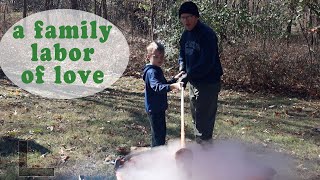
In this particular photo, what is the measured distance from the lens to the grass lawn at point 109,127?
4676 millimetres

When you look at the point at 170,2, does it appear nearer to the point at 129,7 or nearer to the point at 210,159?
the point at 129,7

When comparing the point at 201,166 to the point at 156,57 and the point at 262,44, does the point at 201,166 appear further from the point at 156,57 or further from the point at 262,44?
the point at 262,44

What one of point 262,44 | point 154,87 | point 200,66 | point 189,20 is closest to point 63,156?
point 154,87

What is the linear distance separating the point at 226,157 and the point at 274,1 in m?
8.47

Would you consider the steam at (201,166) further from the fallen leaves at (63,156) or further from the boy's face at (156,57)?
the fallen leaves at (63,156)

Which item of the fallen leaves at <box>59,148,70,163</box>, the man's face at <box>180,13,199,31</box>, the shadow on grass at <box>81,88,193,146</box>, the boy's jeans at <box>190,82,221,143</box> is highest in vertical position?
the man's face at <box>180,13,199,31</box>

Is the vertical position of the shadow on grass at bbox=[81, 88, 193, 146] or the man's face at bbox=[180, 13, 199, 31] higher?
the man's face at bbox=[180, 13, 199, 31]

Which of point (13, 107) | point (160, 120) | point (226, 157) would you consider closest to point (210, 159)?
point (226, 157)

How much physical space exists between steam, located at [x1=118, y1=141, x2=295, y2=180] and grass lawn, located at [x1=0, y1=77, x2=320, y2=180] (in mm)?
1154

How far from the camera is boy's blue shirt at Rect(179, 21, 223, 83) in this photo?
13.2 feet

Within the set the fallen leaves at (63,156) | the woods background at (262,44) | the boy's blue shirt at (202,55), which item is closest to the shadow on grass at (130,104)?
the fallen leaves at (63,156)

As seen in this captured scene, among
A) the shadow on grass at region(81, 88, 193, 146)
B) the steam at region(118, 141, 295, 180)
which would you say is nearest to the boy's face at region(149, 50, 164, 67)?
the steam at region(118, 141, 295, 180)

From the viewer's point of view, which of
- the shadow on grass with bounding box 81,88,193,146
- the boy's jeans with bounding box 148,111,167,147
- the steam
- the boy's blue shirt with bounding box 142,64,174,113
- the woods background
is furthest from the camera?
the woods background

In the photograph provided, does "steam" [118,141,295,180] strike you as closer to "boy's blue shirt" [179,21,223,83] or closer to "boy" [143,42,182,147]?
"boy" [143,42,182,147]
